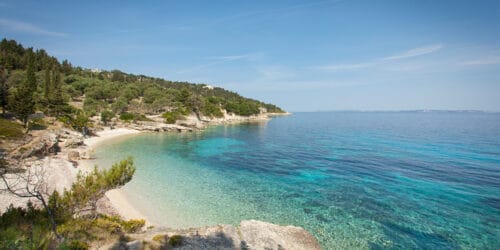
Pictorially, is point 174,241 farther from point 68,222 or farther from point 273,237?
point 273,237

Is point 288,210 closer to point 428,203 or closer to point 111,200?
point 428,203

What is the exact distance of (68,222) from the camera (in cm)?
1162

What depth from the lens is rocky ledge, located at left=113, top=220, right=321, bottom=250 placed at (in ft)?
37.9

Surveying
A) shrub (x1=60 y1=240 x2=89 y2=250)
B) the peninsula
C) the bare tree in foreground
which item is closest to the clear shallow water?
the peninsula

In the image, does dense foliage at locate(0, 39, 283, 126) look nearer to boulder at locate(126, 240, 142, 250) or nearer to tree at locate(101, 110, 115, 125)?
tree at locate(101, 110, 115, 125)

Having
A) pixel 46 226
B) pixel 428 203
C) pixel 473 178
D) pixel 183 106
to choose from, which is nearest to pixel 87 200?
pixel 46 226

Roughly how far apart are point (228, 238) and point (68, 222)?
8035 mm

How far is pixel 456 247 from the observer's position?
47.1 ft

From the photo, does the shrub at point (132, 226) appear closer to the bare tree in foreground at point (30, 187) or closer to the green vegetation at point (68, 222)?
the green vegetation at point (68, 222)

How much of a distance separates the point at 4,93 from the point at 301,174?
5228 centimetres

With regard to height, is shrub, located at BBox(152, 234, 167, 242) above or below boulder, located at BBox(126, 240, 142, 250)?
below

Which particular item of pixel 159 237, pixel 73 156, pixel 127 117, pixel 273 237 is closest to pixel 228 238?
pixel 273 237

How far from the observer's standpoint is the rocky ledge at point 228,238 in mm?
11547

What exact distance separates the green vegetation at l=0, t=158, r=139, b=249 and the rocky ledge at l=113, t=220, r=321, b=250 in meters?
1.46
